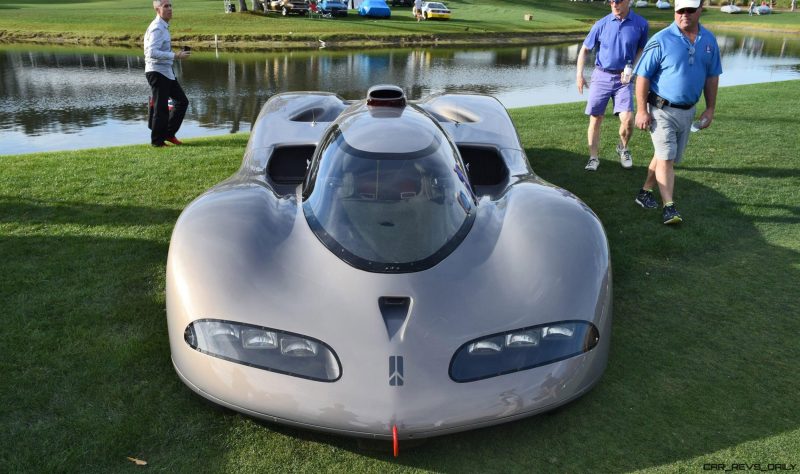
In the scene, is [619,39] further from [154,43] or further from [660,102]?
[154,43]

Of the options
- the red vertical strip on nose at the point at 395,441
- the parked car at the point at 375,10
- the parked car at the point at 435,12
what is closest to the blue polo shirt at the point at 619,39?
the red vertical strip on nose at the point at 395,441

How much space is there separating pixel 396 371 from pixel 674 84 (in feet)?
12.0

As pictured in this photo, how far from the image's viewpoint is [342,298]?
8.65 feet

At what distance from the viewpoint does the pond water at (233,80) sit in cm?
1048

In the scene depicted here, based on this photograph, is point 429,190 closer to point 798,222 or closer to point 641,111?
point 641,111

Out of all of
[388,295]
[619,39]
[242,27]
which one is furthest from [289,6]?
[388,295]

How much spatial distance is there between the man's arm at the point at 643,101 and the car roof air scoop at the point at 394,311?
3171 millimetres

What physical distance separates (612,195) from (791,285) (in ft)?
6.29

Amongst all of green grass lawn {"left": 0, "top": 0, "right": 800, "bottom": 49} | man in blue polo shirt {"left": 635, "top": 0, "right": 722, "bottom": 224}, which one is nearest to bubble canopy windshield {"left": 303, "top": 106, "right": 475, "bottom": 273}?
man in blue polo shirt {"left": 635, "top": 0, "right": 722, "bottom": 224}

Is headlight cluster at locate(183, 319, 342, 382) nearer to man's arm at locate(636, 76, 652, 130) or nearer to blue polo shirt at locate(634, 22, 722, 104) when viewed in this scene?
man's arm at locate(636, 76, 652, 130)

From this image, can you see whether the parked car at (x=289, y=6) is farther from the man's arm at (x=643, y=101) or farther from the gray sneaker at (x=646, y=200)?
the man's arm at (x=643, y=101)

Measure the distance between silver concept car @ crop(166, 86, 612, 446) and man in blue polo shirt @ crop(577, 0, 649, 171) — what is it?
2.92m

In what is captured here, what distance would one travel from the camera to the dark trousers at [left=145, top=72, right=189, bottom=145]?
23.1 ft

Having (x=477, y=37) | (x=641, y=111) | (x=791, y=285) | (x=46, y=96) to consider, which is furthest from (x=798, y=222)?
(x=477, y=37)
